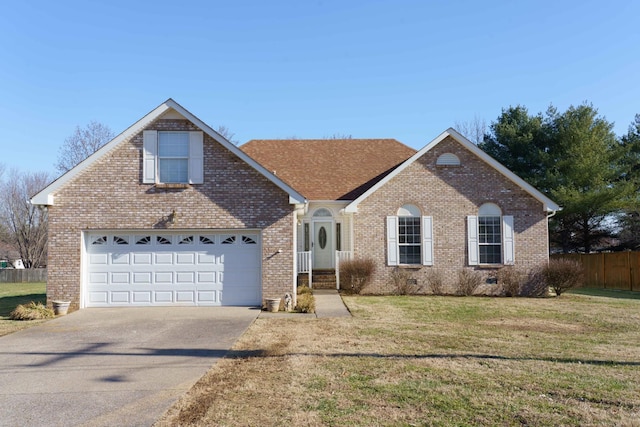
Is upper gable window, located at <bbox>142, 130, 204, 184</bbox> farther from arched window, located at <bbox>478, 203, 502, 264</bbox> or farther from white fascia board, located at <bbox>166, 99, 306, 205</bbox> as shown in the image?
arched window, located at <bbox>478, 203, 502, 264</bbox>

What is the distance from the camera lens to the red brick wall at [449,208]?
18719 mm

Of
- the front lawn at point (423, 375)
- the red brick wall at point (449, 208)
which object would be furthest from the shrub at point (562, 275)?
the front lawn at point (423, 375)

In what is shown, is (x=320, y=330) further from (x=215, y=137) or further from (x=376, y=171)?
(x=376, y=171)

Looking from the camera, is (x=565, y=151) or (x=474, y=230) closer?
(x=474, y=230)

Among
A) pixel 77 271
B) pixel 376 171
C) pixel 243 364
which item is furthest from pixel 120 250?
pixel 376 171

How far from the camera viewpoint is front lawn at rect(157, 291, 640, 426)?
5.36 m

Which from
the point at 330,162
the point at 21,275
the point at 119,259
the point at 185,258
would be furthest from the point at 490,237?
the point at 21,275

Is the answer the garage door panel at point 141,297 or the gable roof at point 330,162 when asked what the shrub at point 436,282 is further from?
the garage door panel at point 141,297

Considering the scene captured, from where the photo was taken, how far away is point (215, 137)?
47.2 feet

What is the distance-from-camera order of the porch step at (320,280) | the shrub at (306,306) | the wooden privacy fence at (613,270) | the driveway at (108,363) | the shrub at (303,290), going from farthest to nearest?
the wooden privacy fence at (613,270)
the porch step at (320,280)
the shrub at (303,290)
the shrub at (306,306)
the driveway at (108,363)

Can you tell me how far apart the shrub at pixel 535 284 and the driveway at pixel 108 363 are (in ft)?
36.7

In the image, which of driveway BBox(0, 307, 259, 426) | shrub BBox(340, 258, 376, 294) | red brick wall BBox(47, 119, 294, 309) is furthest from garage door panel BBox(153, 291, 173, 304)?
shrub BBox(340, 258, 376, 294)

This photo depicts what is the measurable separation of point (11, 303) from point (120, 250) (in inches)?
268

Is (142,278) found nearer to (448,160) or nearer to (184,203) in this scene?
(184,203)
